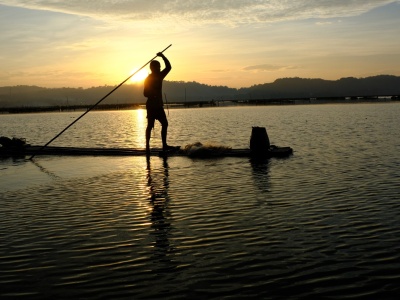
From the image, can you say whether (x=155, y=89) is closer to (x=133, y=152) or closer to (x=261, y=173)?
(x=133, y=152)

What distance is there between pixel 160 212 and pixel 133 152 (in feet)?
35.8

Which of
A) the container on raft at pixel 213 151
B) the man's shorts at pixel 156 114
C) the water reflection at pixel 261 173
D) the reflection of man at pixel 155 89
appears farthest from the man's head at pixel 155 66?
the water reflection at pixel 261 173

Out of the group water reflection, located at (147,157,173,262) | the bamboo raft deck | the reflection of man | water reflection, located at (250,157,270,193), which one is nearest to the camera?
water reflection, located at (147,157,173,262)

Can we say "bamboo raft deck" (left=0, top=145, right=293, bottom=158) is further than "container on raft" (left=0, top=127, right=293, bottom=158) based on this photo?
Yes

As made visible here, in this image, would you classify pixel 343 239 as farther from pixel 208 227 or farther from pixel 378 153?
pixel 378 153

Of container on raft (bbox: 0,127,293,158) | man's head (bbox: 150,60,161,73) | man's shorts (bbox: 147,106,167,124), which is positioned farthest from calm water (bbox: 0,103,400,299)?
man's head (bbox: 150,60,161,73)

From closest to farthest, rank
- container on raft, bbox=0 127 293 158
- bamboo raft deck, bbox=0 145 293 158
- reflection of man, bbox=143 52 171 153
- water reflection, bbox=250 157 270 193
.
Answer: water reflection, bbox=250 157 270 193 < reflection of man, bbox=143 52 171 153 < container on raft, bbox=0 127 293 158 < bamboo raft deck, bbox=0 145 293 158

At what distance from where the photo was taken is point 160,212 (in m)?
8.88

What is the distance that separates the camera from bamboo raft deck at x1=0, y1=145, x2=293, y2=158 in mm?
18094

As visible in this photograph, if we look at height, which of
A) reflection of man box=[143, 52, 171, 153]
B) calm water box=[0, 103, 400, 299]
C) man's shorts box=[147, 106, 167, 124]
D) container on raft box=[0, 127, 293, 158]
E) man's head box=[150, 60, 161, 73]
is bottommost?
calm water box=[0, 103, 400, 299]

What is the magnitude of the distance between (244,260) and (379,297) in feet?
5.71

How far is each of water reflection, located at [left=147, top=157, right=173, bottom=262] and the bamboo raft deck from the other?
3.79 meters

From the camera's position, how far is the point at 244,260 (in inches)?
233

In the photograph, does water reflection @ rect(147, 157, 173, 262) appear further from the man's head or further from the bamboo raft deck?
the man's head
